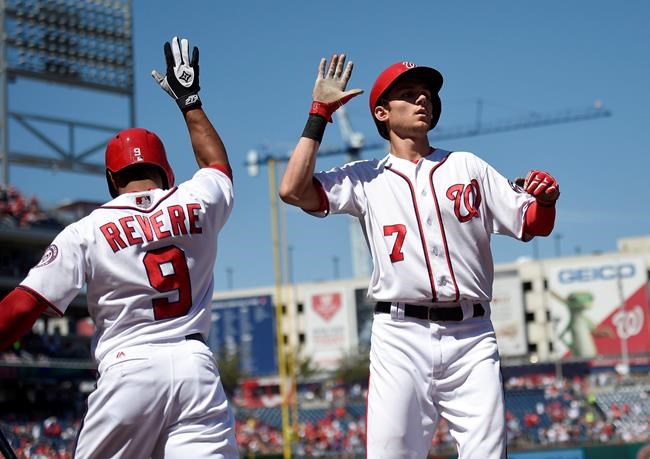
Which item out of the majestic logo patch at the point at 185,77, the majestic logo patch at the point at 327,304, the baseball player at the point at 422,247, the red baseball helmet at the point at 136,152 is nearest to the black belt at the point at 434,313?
the baseball player at the point at 422,247

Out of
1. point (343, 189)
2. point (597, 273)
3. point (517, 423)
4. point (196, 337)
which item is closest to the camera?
point (196, 337)

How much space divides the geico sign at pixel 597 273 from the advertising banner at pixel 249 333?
19.9 metres

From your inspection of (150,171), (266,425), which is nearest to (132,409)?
(150,171)

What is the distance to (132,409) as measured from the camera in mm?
4246

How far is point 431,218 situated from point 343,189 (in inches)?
18.1

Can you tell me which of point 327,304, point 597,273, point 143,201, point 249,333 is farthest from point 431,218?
point 327,304

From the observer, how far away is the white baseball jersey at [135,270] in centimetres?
439

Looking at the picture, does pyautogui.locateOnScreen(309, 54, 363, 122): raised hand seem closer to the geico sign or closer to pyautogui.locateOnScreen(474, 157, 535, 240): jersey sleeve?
pyautogui.locateOnScreen(474, 157, 535, 240): jersey sleeve

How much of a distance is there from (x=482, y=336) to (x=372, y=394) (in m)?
0.57

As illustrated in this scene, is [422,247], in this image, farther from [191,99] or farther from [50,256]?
[50,256]

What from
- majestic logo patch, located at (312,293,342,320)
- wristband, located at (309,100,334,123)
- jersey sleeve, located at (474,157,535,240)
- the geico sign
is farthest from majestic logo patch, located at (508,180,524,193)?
majestic logo patch, located at (312,293,342,320)

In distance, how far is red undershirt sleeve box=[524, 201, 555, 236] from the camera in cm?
510

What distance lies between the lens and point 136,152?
4758mm

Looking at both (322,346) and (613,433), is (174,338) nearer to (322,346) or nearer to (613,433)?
(613,433)
